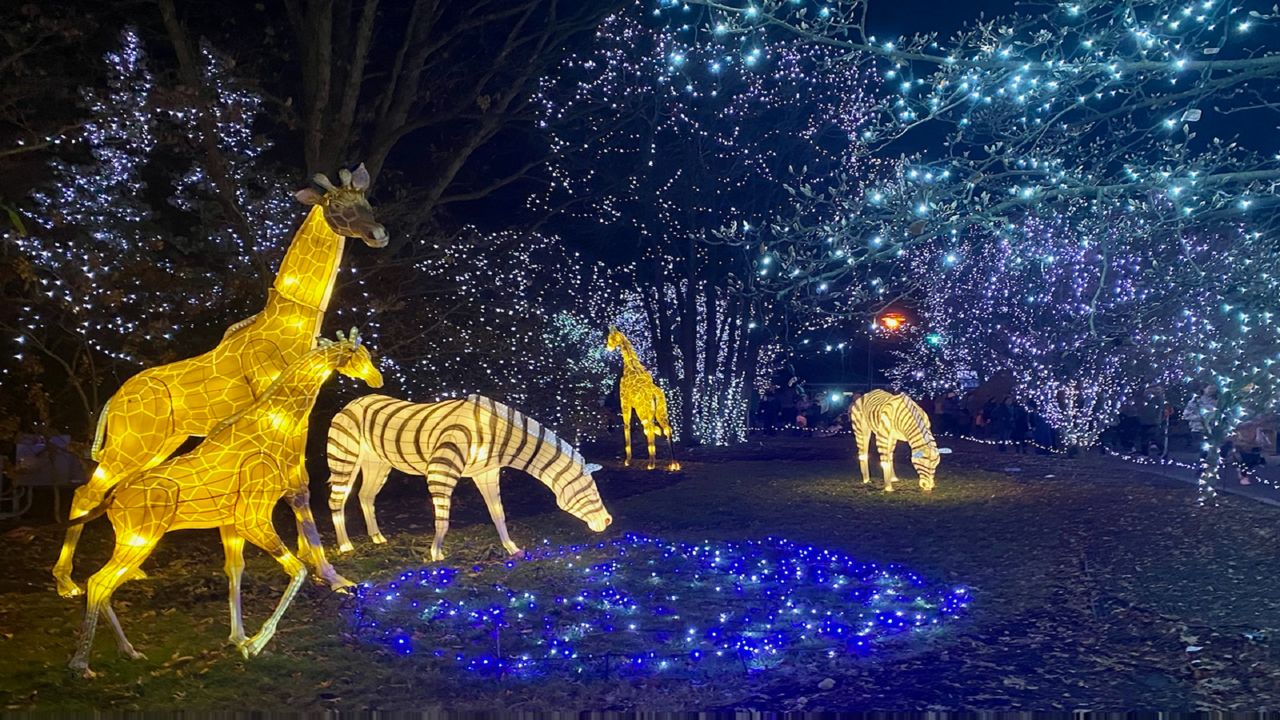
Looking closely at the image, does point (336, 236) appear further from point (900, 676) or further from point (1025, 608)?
point (1025, 608)

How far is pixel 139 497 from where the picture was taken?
19.1ft

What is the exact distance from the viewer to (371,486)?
10.5 meters

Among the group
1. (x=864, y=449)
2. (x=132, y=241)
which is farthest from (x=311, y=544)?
(x=864, y=449)

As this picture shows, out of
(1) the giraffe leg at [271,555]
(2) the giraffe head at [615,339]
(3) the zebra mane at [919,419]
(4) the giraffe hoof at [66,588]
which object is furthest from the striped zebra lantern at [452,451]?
(2) the giraffe head at [615,339]

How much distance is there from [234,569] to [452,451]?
10.9ft

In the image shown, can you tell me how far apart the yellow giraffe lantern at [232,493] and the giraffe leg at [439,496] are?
8.36ft

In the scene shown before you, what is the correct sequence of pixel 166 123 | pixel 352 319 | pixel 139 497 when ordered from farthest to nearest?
pixel 352 319, pixel 166 123, pixel 139 497

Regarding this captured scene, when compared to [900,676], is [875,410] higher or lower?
higher

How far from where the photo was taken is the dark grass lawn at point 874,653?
5605mm

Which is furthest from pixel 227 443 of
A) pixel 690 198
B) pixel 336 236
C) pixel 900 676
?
pixel 690 198

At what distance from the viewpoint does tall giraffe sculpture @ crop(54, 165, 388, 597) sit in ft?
22.7

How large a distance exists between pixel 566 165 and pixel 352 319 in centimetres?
752

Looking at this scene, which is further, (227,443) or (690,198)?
(690,198)

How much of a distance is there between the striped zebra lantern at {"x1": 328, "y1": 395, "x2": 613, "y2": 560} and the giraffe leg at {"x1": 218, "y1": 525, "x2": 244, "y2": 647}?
2.96 metres
